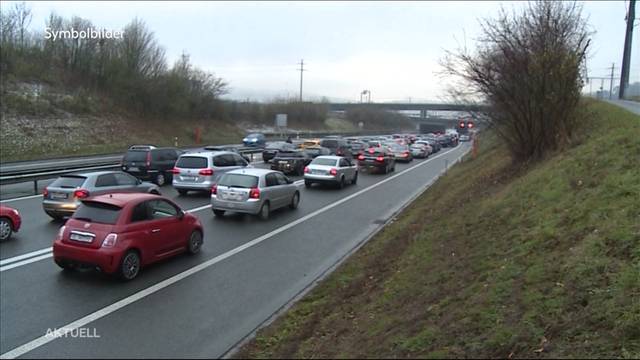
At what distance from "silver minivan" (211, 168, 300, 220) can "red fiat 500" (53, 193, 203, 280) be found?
17.4 feet

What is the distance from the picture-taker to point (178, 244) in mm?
10539

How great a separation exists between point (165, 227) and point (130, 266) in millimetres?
1234

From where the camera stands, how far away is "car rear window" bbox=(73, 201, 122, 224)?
9086mm

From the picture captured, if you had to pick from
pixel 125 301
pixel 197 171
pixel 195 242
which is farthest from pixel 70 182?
pixel 125 301

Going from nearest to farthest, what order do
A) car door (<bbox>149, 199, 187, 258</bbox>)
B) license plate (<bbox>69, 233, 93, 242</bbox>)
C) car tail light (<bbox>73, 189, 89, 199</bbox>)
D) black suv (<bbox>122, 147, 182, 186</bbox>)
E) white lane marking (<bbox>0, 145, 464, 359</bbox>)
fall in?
1. white lane marking (<bbox>0, 145, 464, 359</bbox>)
2. license plate (<bbox>69, 233, 93, 242</bbox>)
3. car door (<bbox>149, 199, 187, 258</bbox>)
4. car tail light (<bbox>73, 189, 89, 199</bbox>)
5. black suv (<bbox>122, 147, 182, 186</bbox>)

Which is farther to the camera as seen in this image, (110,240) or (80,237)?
(80,237)

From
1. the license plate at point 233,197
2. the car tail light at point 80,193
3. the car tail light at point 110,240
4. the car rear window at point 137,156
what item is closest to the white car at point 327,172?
the car rear window at point 137,156

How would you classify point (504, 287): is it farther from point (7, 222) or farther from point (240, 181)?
point (7, 222)

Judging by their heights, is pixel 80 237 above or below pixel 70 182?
below

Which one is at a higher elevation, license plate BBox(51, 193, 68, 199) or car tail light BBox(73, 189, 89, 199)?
car tail light BBox(73, 189, 89, 199)

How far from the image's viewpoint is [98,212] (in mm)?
9188

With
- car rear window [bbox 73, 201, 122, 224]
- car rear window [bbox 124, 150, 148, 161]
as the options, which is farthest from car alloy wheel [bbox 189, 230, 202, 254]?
car rear window [bbox 124, 150, 148, 161]

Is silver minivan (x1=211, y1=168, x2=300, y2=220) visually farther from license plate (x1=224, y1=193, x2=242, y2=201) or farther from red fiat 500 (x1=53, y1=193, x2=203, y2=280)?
red fiat 500 (x1=53, y1=193, x2=203, y2=280)

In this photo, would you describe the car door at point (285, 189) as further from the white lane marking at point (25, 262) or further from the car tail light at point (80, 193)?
the white lane marking at point (25, 262)
